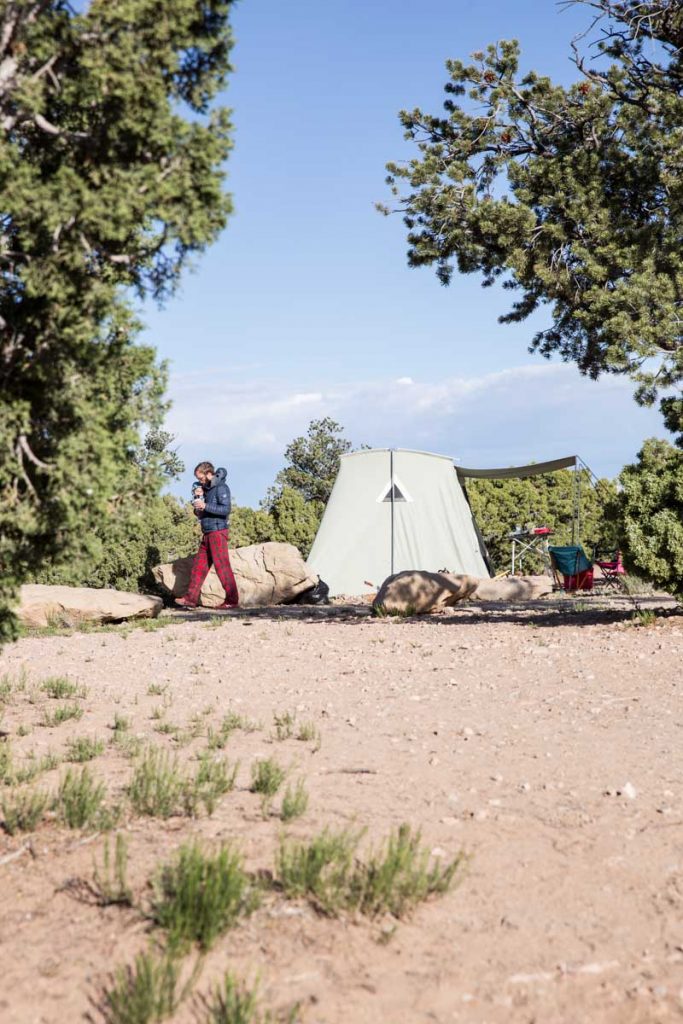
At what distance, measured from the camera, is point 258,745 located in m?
6.38

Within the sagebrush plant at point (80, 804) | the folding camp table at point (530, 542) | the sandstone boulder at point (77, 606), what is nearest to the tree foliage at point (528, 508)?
the folding camp table at point (530, 542)

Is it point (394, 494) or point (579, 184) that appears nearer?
point (579, 184)

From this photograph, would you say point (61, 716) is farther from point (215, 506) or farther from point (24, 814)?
point (215, 506)

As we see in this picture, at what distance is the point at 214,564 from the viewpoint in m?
16.2

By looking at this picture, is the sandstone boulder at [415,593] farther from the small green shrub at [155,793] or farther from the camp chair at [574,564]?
the small green shrub at [155,793]

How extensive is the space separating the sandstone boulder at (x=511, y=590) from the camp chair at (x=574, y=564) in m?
1.49

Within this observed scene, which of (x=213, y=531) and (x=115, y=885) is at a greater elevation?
(x=213, y=531)

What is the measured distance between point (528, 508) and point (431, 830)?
831 inches

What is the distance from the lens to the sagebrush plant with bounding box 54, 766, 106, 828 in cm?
469

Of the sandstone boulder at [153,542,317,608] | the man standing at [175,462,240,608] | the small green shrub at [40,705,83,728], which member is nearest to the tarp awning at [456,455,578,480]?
the sandstone boulder at [153,542,317,608]

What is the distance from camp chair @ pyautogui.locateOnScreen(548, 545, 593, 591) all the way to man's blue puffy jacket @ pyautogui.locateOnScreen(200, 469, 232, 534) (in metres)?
5.76

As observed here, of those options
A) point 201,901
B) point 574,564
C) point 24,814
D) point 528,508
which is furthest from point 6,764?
point 528,508

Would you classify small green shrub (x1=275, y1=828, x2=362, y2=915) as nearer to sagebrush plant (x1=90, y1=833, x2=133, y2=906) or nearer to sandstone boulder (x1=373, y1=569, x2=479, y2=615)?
sagebrush plant (x1=90, y1=833, x2=133, y2=906)

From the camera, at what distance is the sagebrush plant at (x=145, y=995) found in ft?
9.86
